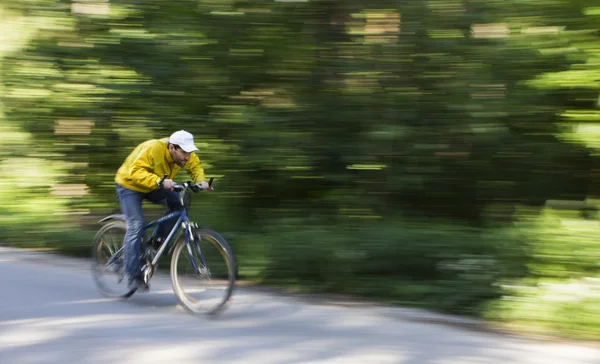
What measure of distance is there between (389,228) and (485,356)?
94.7 inches

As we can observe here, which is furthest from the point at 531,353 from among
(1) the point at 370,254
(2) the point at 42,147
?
(2) the point at 42,147

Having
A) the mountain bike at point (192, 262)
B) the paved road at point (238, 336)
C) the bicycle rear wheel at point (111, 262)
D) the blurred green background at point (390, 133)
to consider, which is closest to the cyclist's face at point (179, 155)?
the mountain bike at point (192, 262)

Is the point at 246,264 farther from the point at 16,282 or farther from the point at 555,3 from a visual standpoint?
the point at 555,3

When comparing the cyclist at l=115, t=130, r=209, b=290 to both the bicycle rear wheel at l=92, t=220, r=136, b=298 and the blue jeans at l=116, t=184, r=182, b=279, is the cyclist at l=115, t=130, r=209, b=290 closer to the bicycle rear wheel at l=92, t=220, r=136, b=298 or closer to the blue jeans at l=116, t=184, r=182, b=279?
the blue jeans at l=116, t=184, r=182, b=279

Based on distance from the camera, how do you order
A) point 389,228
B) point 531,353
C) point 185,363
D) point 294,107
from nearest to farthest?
point 185,363 → point 531,353 → point 389,228 → point 294,107

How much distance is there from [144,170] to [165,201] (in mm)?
510

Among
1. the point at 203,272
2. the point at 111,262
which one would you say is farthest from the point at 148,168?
the point at 111,262

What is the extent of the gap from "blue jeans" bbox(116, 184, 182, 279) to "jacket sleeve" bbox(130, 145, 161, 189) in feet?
0.78

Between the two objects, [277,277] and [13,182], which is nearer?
[277,277]

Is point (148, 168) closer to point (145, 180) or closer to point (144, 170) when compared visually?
point (144, 170)

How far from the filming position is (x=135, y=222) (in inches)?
290

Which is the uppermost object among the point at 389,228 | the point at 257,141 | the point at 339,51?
the point at 339,51

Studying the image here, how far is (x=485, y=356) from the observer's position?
19.2 feet

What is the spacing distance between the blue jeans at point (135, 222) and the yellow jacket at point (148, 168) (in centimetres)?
9
